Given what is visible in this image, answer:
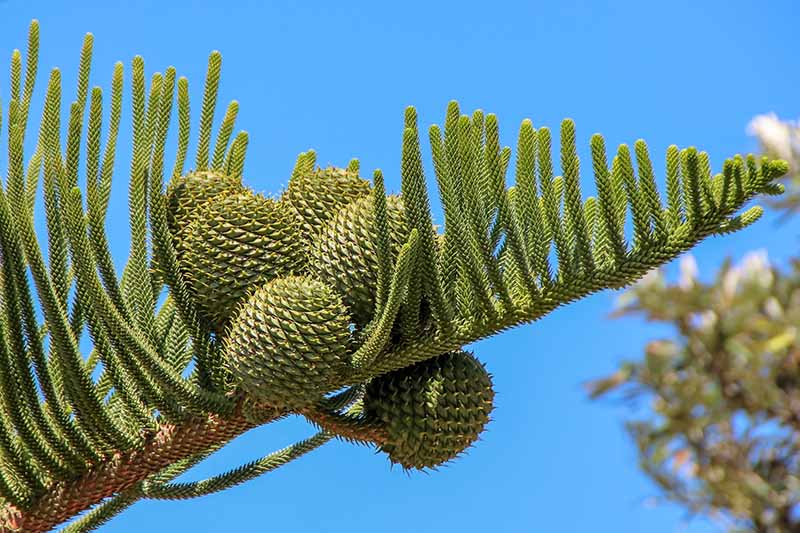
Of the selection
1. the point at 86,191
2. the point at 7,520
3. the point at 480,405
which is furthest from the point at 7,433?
the point at 480,405

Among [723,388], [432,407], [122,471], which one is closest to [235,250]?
[432,407]

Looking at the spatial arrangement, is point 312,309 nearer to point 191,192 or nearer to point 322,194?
point 322,194

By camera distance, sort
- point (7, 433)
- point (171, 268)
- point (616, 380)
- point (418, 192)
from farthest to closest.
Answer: point (7, 433) → point (171, 268) → point (418, 192) → point (616, 380)

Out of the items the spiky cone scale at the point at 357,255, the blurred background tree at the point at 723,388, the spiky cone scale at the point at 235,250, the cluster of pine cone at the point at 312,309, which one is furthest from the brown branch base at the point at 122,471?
the blurred background tree at the point at 723,388

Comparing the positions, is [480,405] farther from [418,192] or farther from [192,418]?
[192,418]

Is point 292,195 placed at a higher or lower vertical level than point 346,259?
higher

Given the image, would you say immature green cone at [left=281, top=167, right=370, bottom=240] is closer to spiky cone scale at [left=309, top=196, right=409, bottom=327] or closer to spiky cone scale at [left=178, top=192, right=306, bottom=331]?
spiky cone scale at [left=178, top=192, right=306, bottom=331]

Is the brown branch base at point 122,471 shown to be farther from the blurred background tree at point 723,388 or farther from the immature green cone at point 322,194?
the blurred background tree at point 723,388

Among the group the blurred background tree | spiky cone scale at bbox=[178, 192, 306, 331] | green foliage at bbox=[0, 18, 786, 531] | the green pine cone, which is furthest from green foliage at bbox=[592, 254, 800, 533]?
the green pine cone
